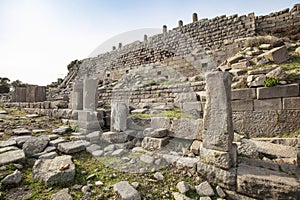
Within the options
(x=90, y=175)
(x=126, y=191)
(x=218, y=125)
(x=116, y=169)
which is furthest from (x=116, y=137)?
(x=218, y=125)

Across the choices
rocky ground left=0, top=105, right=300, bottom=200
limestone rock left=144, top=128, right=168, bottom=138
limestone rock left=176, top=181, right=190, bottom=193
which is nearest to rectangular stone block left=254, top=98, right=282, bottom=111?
rocky ground left=0, top=105, right=300, bottom=200

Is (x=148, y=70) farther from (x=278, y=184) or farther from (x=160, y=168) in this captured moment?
(x=278, y=184)

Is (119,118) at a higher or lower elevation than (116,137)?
higher

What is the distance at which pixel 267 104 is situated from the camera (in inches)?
170

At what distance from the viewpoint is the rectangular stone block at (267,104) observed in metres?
4.22

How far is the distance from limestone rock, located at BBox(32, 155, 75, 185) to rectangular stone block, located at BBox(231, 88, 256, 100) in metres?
4.49

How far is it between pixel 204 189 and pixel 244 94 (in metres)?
3.32

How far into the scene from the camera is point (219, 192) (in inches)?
92.0

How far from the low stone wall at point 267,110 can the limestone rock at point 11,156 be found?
5.15 meters

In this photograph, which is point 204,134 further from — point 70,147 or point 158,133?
point 70,147

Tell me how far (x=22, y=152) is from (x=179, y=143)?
314cm

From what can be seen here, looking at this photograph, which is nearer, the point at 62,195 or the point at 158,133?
the point at 62,195

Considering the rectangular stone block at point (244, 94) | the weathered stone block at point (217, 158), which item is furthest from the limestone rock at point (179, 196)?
the rectangular stone block at point (244, 94)

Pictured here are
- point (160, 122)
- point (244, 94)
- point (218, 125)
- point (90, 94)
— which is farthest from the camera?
point (90, 94)
